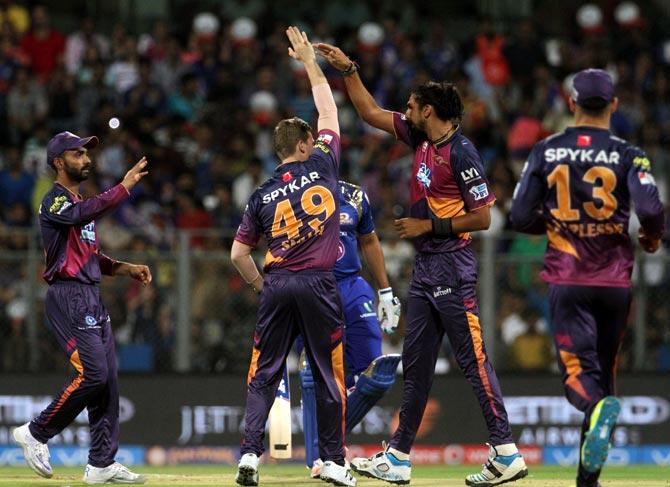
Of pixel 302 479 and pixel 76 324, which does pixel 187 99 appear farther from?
pixel 302 479

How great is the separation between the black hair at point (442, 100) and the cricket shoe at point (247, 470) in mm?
2710

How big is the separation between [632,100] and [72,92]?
7.74 meters

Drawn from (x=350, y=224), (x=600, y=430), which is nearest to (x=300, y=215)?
(x=350, y=224)

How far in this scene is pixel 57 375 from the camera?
16.4 m

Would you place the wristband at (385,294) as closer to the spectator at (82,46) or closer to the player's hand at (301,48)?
the player's hand at (301,48)

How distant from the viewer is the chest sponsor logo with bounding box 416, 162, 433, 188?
10367 millimetres

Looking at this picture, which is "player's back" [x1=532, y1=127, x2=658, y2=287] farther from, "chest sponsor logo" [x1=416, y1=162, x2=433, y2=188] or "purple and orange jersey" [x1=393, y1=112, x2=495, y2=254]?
"chest sponsor logo" [x1=416, y1=162, x2=433, y2=188]

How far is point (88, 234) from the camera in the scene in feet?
35.8

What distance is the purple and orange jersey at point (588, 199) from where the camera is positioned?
29.5 ft

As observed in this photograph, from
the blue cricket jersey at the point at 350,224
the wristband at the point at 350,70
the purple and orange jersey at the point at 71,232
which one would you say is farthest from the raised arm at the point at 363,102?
the purple and orange jersey at the point at 71,232

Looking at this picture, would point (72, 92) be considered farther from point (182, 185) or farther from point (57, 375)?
point (57, 375)

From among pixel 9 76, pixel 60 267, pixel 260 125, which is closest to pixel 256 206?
pixel 60 267

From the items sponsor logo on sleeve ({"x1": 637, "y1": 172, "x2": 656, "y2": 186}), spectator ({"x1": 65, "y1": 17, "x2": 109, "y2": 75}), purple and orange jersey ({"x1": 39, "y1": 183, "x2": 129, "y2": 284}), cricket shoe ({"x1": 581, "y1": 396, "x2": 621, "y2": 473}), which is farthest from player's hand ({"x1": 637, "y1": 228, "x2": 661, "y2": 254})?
spectator ({"x1": 65, "y1": 17, "x2": 109, "y2": 75})

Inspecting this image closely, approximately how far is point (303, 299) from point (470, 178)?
1.43 meters
